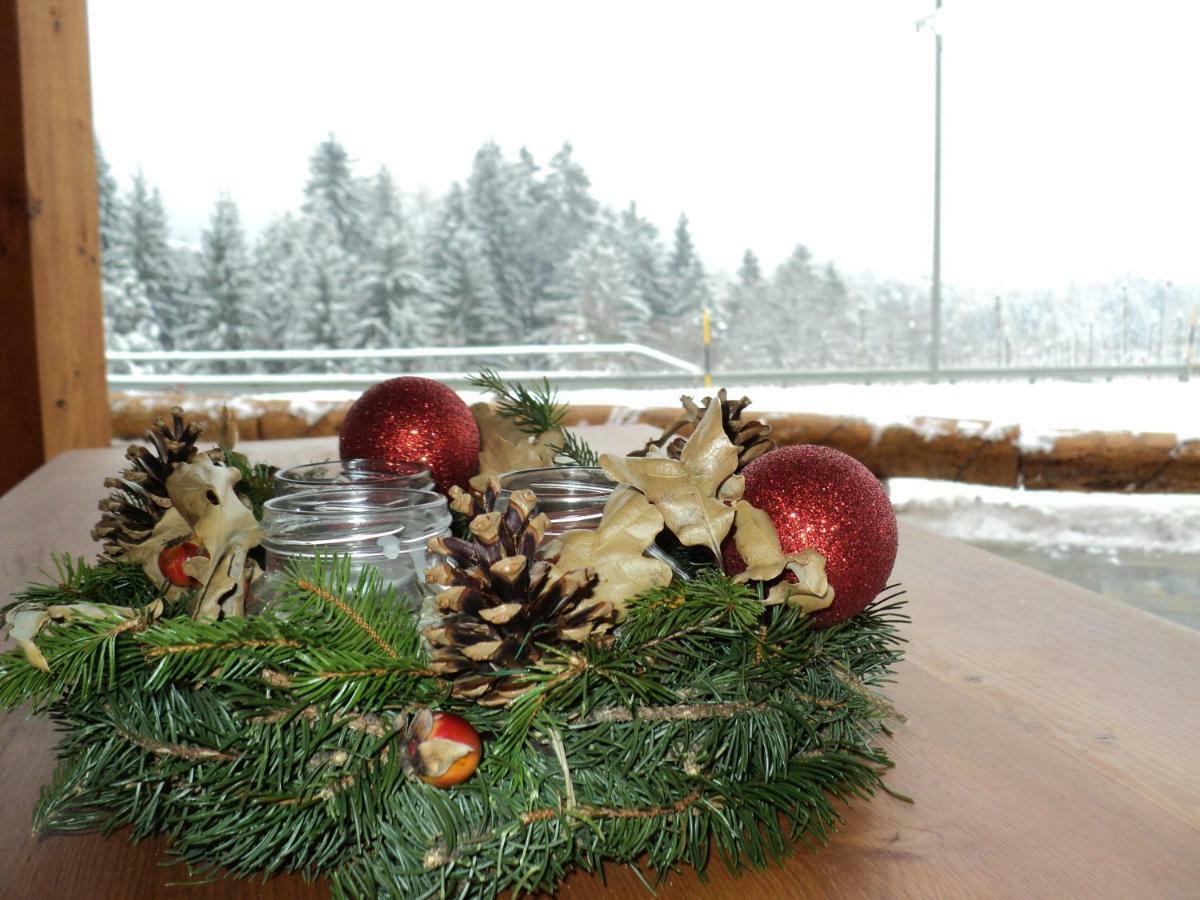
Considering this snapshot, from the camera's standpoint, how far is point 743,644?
0.35m

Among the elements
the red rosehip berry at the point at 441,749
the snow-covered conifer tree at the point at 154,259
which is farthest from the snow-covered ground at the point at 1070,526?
the snow-covered conifer tree at the point at 154,259

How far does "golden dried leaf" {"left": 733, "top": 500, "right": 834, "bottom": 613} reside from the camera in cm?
36

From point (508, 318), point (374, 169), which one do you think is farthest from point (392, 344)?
point (374, 169)

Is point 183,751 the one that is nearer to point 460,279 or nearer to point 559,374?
point 559,374

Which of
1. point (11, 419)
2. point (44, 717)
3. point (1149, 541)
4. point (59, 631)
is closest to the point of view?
point (59, 631)

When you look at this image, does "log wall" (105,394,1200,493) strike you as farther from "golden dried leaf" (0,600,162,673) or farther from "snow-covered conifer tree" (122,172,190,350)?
"snow-covered conifer tree" (122,172,190,350)

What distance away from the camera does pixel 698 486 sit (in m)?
0.38

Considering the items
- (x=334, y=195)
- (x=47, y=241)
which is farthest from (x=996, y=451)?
(x=334, y=195)

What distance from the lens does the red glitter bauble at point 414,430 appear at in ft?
2.27

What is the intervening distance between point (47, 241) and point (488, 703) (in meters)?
2.38

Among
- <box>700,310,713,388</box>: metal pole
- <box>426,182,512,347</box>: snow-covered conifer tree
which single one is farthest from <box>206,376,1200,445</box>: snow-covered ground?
<box>426,182,512,347</box>: snow-covered conifer tree

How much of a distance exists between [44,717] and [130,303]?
6.14 meters

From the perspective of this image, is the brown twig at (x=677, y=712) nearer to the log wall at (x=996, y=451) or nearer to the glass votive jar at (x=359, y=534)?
the glass votive jar at (x=359, y=534)

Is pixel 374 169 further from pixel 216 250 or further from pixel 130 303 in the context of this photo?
pixel 130 303
